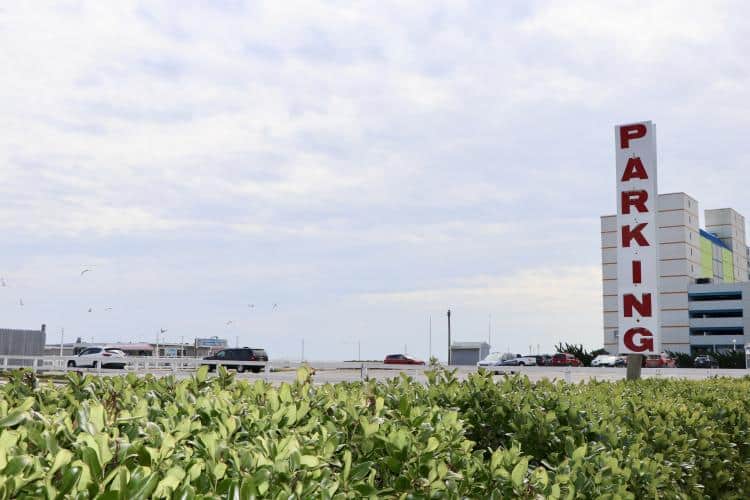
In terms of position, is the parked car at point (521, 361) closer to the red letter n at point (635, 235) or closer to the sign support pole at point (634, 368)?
the sign support pole at point (634, 368)

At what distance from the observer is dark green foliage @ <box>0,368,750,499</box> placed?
105 inches

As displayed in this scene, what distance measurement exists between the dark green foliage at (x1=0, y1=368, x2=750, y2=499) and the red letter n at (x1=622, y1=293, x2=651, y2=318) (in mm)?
5090

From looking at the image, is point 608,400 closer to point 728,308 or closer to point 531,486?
point 531,486

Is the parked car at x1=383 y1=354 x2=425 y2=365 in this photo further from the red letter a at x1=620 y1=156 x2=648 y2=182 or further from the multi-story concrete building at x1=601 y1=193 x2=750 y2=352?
the red letter a at x1=620 y1=156 x2=648 y2=182

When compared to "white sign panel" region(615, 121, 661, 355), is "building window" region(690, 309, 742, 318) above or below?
above

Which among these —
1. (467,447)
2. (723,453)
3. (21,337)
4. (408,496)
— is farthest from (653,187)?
(21,337)

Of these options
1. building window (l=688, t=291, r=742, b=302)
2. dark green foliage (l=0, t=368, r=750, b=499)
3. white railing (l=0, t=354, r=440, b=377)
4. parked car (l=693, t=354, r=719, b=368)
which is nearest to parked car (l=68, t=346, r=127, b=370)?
white railing (l=0, t=354, r=440, b=377)

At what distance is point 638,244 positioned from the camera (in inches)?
480

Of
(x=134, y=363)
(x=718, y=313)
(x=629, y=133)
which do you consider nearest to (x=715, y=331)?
(x=718, y=313)

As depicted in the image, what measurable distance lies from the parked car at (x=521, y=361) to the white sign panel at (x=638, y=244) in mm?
56139

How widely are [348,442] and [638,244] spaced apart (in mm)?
9545

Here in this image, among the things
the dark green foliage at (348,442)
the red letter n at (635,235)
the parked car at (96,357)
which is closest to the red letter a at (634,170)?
the red letter n at (635,235)

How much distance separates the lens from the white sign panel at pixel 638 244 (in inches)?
481

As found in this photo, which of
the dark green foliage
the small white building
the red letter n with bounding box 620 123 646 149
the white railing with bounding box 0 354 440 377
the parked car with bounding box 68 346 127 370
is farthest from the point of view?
the small white building
